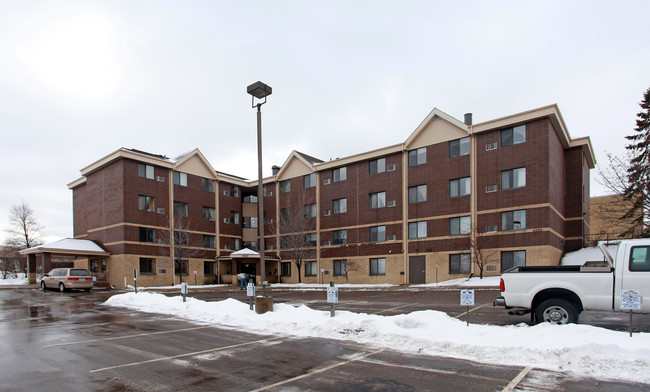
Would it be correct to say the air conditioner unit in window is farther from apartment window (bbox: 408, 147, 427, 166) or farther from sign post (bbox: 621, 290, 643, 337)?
sign post (bbox: 621, 290, 643, 337)

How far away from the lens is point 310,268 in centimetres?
4197

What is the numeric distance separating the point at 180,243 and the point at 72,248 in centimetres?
855

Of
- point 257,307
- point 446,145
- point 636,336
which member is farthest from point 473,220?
point 636,336

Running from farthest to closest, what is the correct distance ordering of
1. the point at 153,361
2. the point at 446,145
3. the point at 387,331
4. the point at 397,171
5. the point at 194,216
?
the point at 194,216 < the point at 397,171 < the point at 446,145 < the point at 387,331 < the point at 153,361

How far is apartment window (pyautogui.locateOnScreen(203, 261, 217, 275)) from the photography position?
43.3 m

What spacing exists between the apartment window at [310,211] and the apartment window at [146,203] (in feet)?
46.8

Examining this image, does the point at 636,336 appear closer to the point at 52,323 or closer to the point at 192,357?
the point at 192,357

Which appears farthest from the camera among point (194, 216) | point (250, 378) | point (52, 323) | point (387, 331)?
point (194, 216)

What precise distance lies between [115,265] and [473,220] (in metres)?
29.8

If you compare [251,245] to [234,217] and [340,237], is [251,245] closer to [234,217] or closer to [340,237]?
[234,217]

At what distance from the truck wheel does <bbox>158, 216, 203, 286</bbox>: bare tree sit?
3252 centimetres

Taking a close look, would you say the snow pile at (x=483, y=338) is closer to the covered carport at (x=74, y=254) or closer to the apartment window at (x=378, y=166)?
the apartment window at (x=378, y=166)

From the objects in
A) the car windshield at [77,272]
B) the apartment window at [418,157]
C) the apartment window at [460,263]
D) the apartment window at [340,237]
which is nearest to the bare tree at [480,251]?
the apartment window at [460,263]

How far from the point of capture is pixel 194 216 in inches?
1668
